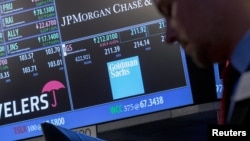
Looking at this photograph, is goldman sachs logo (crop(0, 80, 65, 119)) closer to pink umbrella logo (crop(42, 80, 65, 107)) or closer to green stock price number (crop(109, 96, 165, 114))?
pink umbrella logo (crop(42, 80, 65, 107))

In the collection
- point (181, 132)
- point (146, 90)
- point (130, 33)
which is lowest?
point (181, 132)

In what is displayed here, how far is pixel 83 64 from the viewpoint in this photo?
271 cm

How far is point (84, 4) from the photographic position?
109 inches

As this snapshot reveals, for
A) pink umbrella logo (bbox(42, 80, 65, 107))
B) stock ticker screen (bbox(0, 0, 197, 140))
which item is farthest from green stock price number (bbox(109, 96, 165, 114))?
pink umbrella logo (bbox(42, 80, 65, 107))

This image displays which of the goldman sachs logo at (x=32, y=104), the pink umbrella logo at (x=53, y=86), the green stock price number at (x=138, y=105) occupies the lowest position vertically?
the green stock price number at (x=138, y=105)

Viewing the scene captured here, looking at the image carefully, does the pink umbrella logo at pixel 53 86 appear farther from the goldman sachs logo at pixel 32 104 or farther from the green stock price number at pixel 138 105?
the green stock price number at pixel 138 105

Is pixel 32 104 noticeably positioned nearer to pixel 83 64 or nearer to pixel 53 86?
pixel 53 86

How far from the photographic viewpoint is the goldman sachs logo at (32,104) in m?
2.74

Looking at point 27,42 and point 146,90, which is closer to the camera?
point 146,90

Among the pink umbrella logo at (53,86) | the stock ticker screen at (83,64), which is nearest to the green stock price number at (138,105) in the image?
the stock ticker screen at (83,64)

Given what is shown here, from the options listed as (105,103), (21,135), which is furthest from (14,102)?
(105,103)

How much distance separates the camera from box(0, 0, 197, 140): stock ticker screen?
2.57m

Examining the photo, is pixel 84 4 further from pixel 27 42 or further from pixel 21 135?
pixel 21 135

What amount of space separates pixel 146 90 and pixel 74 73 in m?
0.34
